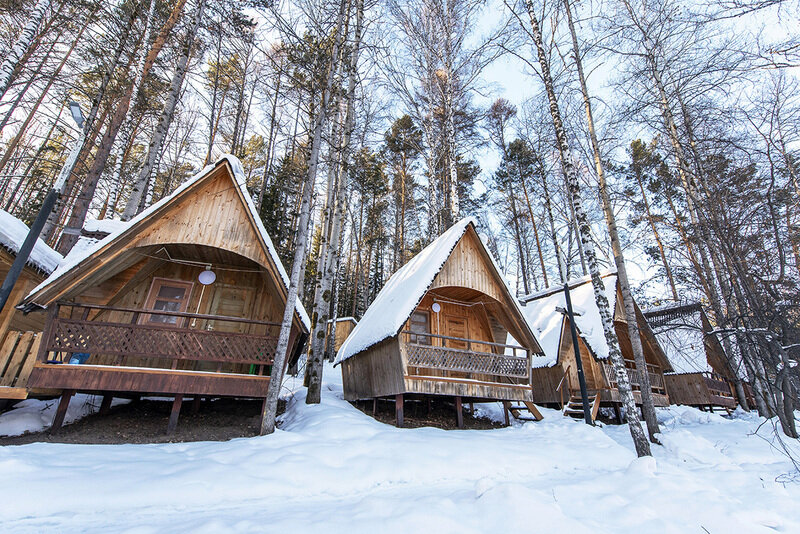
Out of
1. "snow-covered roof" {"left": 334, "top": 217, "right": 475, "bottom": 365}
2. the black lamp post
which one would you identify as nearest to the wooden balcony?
the black lamp post

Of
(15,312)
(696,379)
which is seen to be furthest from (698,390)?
(15,312)

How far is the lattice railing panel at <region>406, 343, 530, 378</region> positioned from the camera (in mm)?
9621

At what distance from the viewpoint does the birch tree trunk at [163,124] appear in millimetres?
10414

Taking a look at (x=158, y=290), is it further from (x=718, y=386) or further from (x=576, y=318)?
(x=718, y=386)

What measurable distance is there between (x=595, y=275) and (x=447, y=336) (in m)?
4.33

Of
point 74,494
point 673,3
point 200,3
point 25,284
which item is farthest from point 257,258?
point 673,3

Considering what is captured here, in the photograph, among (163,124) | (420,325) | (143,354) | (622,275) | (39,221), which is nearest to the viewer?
(39,221)

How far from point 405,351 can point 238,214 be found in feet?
18.0

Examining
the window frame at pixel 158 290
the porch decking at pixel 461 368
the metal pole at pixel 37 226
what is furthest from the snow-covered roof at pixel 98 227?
the porch decking at pixel 461 368

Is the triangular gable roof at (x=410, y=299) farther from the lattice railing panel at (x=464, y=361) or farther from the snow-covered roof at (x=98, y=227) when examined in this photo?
the snow-covered roof at (x=98, y=227)

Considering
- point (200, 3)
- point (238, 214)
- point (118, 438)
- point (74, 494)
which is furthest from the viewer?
point (200, 3)

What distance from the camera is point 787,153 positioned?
19.5ft

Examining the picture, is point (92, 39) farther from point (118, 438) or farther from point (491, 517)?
point (491, 517)

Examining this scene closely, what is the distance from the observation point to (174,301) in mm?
9922
